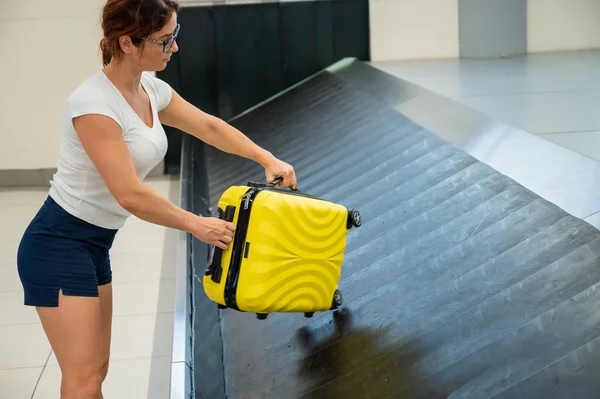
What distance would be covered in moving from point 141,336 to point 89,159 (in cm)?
194

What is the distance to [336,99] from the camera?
20.2ft

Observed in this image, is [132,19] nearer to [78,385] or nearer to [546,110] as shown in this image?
[78,385]

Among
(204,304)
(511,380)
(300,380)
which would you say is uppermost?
(511,380)

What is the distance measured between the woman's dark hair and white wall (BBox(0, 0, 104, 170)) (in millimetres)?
5502

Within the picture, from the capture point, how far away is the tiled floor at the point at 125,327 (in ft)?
10.9

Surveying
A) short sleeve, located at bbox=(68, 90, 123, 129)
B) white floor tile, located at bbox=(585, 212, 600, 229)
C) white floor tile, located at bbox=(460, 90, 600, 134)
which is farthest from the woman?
white floor tile, located at bbox=(460, 90, 600, 134)

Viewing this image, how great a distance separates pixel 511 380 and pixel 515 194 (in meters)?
1.06

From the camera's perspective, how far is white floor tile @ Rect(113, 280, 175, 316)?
4172 millimetres

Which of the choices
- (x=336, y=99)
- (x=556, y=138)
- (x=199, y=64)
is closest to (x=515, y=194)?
(x=556, y=138)

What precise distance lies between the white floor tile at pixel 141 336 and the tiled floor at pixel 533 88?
6.41ft

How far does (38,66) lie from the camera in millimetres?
7355

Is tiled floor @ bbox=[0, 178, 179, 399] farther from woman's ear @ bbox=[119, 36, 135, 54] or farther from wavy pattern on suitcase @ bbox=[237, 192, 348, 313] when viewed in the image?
woman's ear @ bbox=[119, 36, 135, 54]

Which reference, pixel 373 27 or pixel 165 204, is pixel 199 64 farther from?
pixel 165 204

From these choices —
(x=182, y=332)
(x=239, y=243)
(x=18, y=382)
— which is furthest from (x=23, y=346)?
(x=239, y=243)
